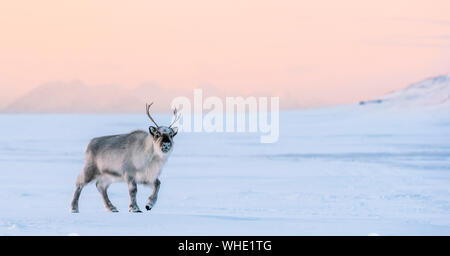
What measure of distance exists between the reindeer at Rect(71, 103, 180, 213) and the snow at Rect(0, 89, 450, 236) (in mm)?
362

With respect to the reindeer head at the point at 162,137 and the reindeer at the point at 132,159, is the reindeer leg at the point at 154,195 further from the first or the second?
the reindeer head at the point at 162,137

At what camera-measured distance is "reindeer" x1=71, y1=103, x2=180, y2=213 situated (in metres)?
7.98

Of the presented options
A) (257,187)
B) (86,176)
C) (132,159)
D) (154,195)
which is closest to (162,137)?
(132,159)

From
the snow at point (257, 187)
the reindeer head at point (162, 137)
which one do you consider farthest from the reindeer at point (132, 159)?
the snow at point (257, 187)

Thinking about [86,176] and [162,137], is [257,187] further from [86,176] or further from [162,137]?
[162,137]

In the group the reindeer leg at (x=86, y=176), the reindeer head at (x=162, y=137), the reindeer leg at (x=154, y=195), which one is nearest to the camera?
the reindeer head at (x=162, y=137)

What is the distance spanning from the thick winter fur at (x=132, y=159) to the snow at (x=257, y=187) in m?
0.37

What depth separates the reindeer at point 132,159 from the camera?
798 cm

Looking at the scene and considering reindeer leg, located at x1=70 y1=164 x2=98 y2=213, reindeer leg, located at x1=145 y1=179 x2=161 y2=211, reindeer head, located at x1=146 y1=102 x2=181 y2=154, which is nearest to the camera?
reindeer head, located at x1=146 y1=102 x2=181 y2=154

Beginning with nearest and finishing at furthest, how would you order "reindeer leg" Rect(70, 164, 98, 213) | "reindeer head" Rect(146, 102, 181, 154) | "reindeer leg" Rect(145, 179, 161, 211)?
"reindeer head" Rect(146, 102, 181, 154) < "reindeer leg" Rect(145, 179, 161, 211) < "reindeer leg" Rect(70, 164, 98, 213)

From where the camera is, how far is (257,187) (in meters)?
14.5

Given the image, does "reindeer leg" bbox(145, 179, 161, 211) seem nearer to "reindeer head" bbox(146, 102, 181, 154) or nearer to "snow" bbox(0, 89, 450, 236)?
"snow" bbox(0, 89, 450, 236)

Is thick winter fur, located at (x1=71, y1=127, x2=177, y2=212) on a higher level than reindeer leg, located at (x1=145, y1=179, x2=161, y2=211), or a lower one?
higher

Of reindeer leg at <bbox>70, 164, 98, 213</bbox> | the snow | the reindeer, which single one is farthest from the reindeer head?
reindeer leg at <bbox>70, 164, 98, 213</bbox>
